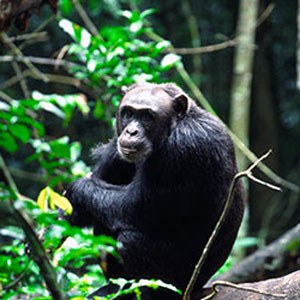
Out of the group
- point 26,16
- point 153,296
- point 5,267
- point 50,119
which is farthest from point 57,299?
point 50,119

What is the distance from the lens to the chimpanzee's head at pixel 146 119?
4.86 meters

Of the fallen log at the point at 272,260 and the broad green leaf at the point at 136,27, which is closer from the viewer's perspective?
the broad green leaf at the point at 136,27

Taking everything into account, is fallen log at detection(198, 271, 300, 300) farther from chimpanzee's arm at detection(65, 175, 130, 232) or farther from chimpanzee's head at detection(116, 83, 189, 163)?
chimpanzee's head at detection(116, 83, 189, 163)

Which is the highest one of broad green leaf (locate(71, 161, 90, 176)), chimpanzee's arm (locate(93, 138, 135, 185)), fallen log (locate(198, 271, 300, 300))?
chimpanzee's arm (locate(93, 138, 135, 185))

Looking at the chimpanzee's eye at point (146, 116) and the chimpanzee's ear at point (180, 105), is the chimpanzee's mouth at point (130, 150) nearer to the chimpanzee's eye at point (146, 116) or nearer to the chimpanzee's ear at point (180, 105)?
the chimpanzee's eye at point (146, 116)

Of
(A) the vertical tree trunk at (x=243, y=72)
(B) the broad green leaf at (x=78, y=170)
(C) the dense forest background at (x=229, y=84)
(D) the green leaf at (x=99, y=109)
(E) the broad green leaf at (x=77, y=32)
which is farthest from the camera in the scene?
(C) the dense forest background at (x=229, y=84)

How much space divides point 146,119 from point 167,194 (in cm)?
72

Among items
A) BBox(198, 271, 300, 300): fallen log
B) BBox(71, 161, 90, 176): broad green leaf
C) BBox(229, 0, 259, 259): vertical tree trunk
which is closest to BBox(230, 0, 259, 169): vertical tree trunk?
BBox(229, 0, 259, 259): vertical tree trunk

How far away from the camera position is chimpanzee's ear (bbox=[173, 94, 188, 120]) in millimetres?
5043

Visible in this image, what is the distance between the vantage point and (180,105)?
5066 mm

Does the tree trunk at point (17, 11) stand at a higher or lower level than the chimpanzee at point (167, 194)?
higher

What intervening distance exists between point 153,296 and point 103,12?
8.51 metres

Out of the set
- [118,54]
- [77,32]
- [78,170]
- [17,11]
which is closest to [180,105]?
[118,54]

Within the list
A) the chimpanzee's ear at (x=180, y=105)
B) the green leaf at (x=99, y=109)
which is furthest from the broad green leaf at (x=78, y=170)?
the chimpanzee's ear at (x=180, y=105)
